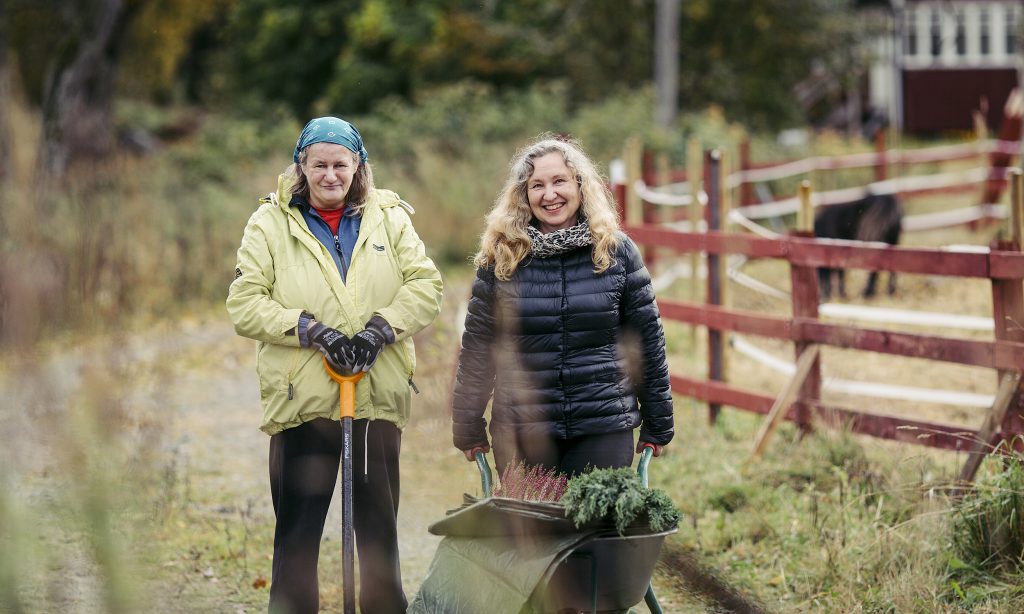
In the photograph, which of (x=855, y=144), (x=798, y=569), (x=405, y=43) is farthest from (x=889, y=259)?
(x=405, y=43)

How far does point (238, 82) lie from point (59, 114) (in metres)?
19.8

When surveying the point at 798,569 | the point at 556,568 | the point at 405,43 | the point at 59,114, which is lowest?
the point at 798,569

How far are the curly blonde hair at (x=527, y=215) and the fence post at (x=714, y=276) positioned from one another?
3.85 meters

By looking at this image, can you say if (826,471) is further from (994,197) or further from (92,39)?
(92,39)

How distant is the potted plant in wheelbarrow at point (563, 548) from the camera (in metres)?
3.31

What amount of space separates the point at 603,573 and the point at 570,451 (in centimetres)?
80

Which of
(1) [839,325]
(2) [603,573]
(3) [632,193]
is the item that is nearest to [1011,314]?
(1) [839,325]

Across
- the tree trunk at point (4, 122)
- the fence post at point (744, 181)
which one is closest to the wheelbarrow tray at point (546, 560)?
the tree trunk at point (4, 122)

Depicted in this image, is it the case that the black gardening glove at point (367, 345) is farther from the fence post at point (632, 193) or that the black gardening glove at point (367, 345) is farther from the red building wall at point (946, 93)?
the red building wall at point (946, 93)

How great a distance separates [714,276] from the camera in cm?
817

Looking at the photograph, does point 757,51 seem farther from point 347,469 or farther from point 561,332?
point 347,469

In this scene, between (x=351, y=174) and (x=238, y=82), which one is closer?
(x=351, y=174)

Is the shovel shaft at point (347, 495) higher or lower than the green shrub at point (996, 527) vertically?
higher

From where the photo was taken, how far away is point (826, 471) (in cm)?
643
